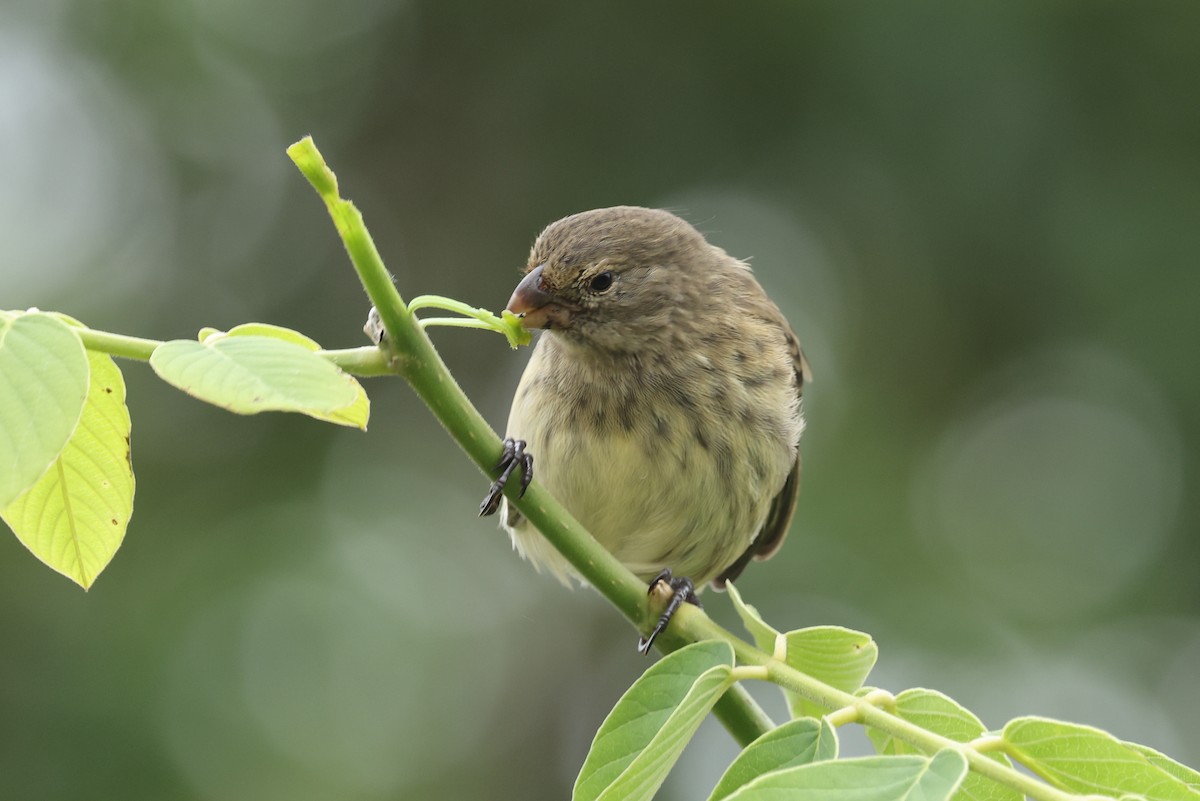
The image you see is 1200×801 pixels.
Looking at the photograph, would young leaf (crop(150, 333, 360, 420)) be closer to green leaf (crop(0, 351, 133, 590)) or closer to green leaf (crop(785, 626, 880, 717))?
green leaf (crop(0, 351, 133, 590))

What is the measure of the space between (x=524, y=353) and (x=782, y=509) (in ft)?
7.81

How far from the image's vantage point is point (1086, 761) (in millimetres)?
1244

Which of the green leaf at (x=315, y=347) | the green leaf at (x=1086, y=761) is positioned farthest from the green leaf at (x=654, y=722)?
the green leaf at (x=315, y=347)

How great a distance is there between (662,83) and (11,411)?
7998 millimetres

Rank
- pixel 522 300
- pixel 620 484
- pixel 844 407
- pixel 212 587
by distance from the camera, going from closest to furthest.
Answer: pixel 522 300, pixel 620 484, pixel 212 587, pixel 844 407

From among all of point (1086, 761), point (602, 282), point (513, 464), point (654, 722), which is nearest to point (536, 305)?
point (602, 282)

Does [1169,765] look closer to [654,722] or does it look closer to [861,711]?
[861,711]

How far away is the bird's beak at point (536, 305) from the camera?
3.26 m

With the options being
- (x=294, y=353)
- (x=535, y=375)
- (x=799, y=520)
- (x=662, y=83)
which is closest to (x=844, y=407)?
(x=799, y=520)

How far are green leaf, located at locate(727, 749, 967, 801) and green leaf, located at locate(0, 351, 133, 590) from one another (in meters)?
0.79

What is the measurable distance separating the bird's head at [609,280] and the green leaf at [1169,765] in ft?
7.21

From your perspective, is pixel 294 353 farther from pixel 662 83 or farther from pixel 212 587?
pixel 662 83

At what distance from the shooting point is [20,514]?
146 cm

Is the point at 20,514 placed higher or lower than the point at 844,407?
lower
